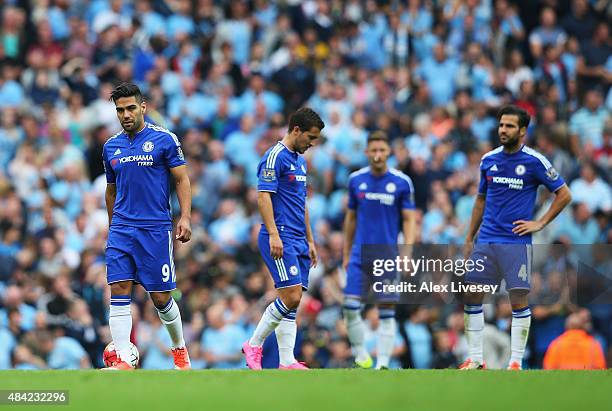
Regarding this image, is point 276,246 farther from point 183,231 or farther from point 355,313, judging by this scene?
point 355,313

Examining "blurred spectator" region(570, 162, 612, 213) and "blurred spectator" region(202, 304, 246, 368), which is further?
"blurred spectator" region(570, 162, 612, 213)

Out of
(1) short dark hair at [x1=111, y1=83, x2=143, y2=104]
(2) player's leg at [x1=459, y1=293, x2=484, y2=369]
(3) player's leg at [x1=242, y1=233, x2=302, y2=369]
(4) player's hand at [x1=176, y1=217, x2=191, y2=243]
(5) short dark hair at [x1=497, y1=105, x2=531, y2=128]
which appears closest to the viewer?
(4) player's hand at [x1=176, y1=217, x2=191, y2=243]

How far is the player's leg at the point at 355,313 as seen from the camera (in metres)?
14.2

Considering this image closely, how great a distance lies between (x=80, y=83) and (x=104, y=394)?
40.3ft

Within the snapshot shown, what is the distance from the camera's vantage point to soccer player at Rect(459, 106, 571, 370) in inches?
495

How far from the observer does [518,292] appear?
12609mm

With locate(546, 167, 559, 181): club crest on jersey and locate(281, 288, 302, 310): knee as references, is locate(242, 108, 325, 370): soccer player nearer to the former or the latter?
locate(281, 288, 302, 310): knee

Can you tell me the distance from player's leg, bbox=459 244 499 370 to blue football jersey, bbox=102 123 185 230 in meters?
3.16

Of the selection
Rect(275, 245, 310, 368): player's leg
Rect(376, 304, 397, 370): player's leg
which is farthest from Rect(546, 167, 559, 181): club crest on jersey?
Rect(376, 304, 397, 370): player's leg

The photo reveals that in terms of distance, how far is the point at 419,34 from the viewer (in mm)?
22797

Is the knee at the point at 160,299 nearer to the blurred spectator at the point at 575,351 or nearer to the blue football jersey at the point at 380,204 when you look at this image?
the blue football jersey at the point at 380,204

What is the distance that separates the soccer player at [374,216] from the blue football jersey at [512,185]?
165 centimetres

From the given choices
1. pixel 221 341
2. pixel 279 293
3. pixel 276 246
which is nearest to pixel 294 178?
pixel 276 246

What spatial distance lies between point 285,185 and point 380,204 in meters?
2.49
